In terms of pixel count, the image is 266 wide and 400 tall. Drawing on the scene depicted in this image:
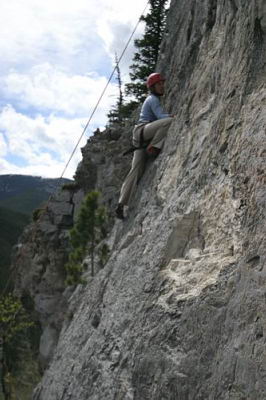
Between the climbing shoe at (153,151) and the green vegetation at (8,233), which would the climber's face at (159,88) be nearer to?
the climbing shoe at (153,151)

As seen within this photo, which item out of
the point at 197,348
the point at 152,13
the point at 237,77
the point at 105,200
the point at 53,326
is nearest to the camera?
the point at 197,348

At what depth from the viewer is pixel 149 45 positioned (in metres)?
37.9

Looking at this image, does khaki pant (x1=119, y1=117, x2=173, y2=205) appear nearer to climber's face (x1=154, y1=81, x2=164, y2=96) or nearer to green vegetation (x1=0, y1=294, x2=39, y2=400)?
climber's face (x1=154, y1=81, x2=164, y2=96)

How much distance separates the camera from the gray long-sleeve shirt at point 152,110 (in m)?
11.6

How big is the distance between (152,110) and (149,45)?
28.1 m

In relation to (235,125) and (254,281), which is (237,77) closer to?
(235,125)

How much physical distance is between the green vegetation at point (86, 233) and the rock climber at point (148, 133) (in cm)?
930

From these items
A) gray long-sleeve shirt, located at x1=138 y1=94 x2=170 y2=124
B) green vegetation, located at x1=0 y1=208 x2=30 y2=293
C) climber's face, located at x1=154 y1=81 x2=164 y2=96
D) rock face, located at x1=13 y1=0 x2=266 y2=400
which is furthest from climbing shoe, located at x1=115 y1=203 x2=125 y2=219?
green vegetation, located at x1=0 y1=208 x2=30 y2=293

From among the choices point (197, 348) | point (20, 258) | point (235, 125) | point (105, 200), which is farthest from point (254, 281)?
point (20, 258)

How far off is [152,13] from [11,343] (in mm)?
26988

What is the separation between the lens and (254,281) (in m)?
5.82

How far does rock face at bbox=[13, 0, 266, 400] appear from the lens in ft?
19.9

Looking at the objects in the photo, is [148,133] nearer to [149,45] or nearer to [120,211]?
[120,211]

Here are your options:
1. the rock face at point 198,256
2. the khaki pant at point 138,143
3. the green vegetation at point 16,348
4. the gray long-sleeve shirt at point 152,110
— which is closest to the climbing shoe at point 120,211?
the khaki pant at point 138,143
